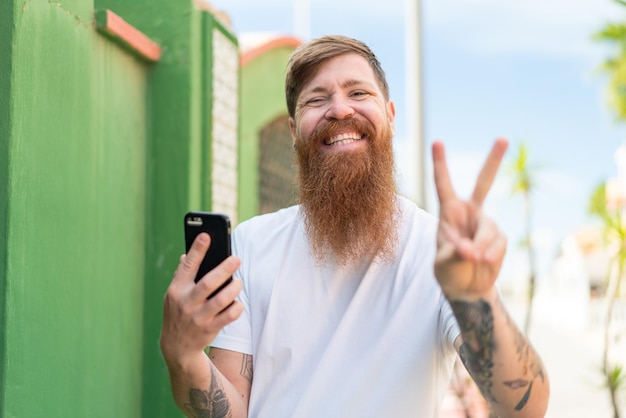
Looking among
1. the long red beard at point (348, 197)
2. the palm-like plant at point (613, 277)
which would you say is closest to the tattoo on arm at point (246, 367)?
the long red beard at point (348, 197)

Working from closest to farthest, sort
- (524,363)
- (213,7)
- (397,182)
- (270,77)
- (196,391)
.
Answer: (524,363), (196,391), (397,182), (213,7), (270,77)

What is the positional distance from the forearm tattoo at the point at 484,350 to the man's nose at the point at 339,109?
2.89 ft

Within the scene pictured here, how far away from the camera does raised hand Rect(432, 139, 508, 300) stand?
5.82ft

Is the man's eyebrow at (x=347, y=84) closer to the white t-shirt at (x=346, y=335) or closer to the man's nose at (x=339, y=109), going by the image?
the man's nose at (x=339, y=109)

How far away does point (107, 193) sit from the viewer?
3.38 meters

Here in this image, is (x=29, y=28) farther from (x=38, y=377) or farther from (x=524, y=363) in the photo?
(x=524, y=363)

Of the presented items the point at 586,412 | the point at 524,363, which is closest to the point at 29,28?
the point at 524,363

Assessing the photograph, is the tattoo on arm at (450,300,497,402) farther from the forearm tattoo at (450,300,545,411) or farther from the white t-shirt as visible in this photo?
the white t-shirt

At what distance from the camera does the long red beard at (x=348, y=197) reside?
2537mm

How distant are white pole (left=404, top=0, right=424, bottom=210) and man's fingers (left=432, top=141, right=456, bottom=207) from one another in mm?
5536

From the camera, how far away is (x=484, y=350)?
1.96m

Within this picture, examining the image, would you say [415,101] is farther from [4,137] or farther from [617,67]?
[617,67]

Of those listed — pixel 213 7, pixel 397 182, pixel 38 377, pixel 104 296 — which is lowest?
pixel 38 377

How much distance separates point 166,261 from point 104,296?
53cm
